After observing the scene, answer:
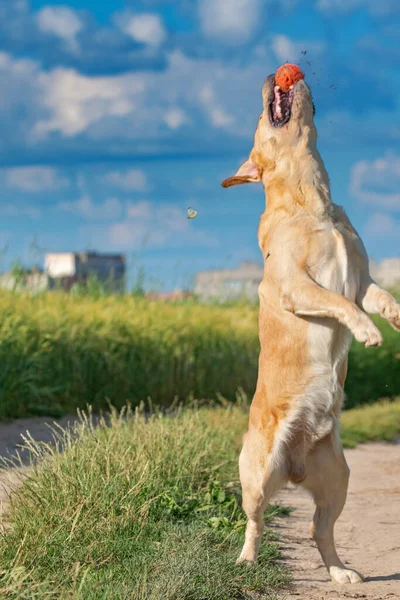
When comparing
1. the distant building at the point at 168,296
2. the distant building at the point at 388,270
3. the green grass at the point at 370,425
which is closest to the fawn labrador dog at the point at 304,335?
the green grass at the point at 370,425

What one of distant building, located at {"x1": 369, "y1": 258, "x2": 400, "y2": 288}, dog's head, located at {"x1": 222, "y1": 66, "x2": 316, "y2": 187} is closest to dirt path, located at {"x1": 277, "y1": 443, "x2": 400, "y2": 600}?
dog's head, located at {"x1": 222, "y1": 66, "x2": 316, "y2": 187}

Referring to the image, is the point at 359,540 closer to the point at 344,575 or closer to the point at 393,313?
the point at 344,575

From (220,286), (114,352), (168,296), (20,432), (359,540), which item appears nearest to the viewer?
(359,540)

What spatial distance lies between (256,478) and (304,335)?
79cm

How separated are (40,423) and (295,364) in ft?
16.9

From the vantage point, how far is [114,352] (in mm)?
10141

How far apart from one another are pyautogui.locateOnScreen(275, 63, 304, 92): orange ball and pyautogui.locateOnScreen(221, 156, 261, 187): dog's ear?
1.50ft

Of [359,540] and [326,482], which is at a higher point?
[326,482]

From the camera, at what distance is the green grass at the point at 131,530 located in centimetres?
370

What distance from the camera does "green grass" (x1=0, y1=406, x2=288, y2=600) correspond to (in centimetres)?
370

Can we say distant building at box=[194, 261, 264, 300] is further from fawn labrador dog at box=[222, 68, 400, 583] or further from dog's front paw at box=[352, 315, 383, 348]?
dog's front paw at box=[352, 315, 383, 348]

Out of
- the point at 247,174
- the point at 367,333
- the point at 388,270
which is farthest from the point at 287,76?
the point at 388,270

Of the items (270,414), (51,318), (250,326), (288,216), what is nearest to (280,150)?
(288,216)

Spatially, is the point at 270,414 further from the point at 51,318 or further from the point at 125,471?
the point at 51,318
